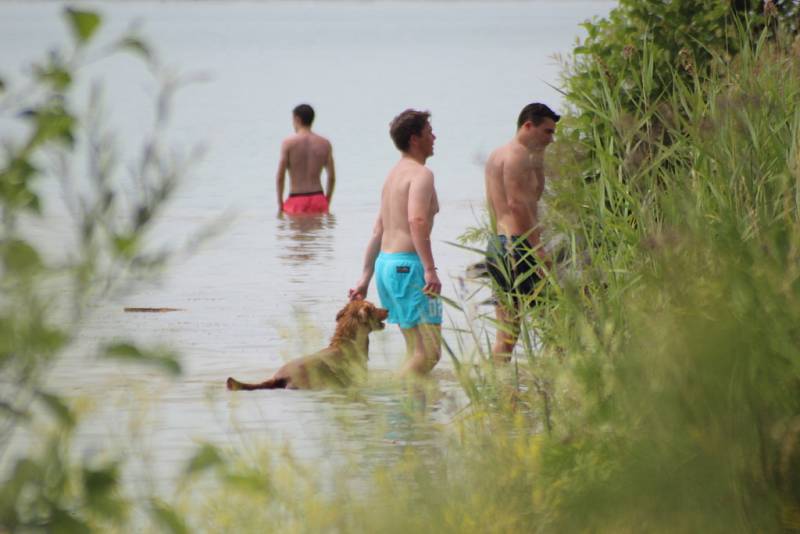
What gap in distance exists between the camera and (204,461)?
2.16m

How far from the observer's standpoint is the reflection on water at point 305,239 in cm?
1734

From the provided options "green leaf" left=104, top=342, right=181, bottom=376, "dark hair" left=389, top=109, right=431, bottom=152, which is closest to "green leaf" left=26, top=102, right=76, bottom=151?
"green leaf" left=104, top=342, right=181, bottom=376

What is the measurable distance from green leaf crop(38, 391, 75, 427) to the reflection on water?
45.3 ft

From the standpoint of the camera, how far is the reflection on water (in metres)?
17.3

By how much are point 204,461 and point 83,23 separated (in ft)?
2.29

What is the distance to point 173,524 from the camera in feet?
7.05

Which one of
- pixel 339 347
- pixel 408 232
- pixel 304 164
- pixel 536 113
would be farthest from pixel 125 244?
pixel 304 164

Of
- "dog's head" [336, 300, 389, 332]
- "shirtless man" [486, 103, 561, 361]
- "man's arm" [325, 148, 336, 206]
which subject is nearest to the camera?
"dog's head" [336, 300, 389, 332]

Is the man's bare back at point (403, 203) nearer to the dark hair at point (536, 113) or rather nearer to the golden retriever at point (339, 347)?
the golden retriever at point (339, 347)

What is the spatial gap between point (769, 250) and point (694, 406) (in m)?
0.70

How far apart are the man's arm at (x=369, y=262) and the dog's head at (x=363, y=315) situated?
0.23 m

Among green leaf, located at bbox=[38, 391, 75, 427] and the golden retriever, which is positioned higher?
green leaf, located at bbox=[38, 391, 75, 427]

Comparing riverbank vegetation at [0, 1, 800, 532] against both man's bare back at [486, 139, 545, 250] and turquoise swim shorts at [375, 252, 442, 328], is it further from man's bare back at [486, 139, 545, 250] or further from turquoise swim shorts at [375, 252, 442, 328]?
man's bare back at [486, 139, 545, 250]

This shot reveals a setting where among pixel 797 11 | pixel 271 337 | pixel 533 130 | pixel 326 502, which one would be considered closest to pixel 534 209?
pixel 533 130
